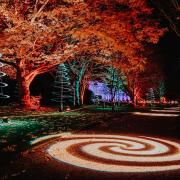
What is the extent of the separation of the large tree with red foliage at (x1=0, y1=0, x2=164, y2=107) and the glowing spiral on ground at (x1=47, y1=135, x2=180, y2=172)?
11.6 metres

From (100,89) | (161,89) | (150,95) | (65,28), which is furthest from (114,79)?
(161,89)

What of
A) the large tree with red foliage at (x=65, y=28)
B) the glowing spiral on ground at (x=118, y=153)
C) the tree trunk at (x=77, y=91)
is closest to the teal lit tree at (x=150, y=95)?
the tree trunk at (x=77, y=91)

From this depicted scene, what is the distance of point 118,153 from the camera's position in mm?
9016

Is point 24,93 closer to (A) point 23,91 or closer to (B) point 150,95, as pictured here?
(A) point 23,91

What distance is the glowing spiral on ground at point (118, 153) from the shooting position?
7492 mm

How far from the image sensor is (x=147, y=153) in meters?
9.13

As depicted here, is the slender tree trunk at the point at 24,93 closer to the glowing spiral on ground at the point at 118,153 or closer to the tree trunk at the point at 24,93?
the tree trunk at the point at 24,93

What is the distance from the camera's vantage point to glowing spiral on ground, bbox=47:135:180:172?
7.49 meters

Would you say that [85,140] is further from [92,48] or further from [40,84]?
[40,84]

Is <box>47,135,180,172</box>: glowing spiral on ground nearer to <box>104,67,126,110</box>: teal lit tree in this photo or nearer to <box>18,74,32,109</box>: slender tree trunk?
<box>18,74,32,109</box>: slender tree trunk

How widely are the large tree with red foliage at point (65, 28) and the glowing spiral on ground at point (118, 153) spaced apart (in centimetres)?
1156

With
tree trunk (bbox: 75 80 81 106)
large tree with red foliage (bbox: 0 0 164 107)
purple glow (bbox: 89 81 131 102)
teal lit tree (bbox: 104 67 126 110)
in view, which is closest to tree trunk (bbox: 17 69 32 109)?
large tree with red foliage (bbox: 0 0 164 107)

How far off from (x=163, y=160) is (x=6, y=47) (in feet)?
55.0

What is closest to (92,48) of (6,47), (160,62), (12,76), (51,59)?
(51,59)
